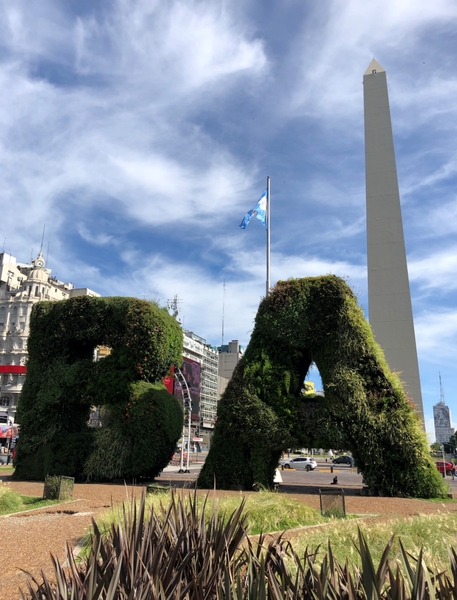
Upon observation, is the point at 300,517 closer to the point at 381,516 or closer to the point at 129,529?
the point at 381,516

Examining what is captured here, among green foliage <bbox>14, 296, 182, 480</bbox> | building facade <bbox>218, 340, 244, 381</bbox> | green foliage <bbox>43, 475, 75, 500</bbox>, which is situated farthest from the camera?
building facade <bbox>218, 340, 244, 381</bbox>

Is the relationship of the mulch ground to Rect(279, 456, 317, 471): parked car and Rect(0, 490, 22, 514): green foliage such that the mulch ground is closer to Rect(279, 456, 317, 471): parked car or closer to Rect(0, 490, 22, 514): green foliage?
Rect(0, 490, 22, 514): green foliage

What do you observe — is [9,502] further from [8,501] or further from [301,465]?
[301,465]

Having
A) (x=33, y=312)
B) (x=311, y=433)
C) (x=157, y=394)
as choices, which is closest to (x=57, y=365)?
(x=33, y=312)

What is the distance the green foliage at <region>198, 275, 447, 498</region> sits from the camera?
1273 cm

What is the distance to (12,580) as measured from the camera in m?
5.16

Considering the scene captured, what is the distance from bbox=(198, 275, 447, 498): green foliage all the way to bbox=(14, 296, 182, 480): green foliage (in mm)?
3174

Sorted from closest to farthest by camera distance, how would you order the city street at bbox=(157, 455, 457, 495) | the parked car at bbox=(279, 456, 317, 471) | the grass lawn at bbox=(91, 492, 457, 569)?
1. the grass lawn at bbox=(91, 492, 457, 569)
2. the city street at bbox=(157, 455, 457, 495)
3. the parked car at bbox=(279, 456, 317, 471)

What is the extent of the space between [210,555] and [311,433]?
33.7ft

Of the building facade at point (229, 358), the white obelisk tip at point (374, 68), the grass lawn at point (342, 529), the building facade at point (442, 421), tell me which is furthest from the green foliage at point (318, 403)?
the building facade at point (442, 421)

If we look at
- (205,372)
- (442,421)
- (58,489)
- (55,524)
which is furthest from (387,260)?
(442,421)

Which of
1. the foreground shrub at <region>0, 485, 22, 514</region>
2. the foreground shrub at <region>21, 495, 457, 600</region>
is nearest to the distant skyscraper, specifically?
the foreground shrub at <region>0, 485, 22, 514</region>

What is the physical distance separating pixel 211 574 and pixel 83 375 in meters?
14.6

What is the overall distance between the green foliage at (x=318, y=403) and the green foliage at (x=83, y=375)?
10.4ft
